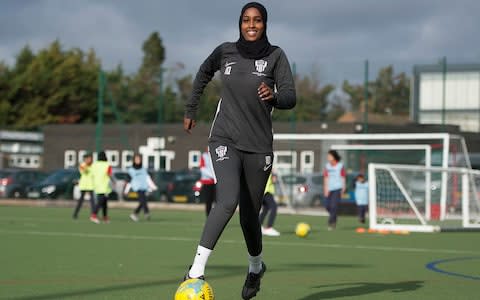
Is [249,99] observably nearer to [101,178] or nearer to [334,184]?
[334,184]

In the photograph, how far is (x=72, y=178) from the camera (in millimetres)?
40938

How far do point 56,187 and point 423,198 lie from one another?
21729 mm

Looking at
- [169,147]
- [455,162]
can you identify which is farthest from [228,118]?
[169,147]

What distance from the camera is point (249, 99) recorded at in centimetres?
743

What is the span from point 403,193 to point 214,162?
1470 cm

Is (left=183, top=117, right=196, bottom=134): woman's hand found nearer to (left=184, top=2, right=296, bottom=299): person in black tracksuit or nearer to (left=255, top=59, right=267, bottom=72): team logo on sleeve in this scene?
(left=184, top=2, right=296, bottom=299): person in black tracksuit

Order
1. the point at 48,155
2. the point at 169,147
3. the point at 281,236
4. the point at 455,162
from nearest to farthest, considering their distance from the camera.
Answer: the point at 281,236 < the point at 455,162 < the point at 169,147 < the point at 48,155

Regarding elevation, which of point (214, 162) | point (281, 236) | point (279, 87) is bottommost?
point (281, 236)

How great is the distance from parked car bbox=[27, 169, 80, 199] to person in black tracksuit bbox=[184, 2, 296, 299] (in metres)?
33.5

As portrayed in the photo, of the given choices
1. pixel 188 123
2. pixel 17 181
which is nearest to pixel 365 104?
pixel 17 181

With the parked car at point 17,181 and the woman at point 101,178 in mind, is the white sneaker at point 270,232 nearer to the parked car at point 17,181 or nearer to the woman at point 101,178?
the woman at point 101,178

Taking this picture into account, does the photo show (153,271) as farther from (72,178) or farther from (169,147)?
(169,147)

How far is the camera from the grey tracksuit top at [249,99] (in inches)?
293

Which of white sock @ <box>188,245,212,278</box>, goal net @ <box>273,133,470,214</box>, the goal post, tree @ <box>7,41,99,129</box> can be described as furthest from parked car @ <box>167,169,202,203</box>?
tree @ <box>7,41,99,129</box>
